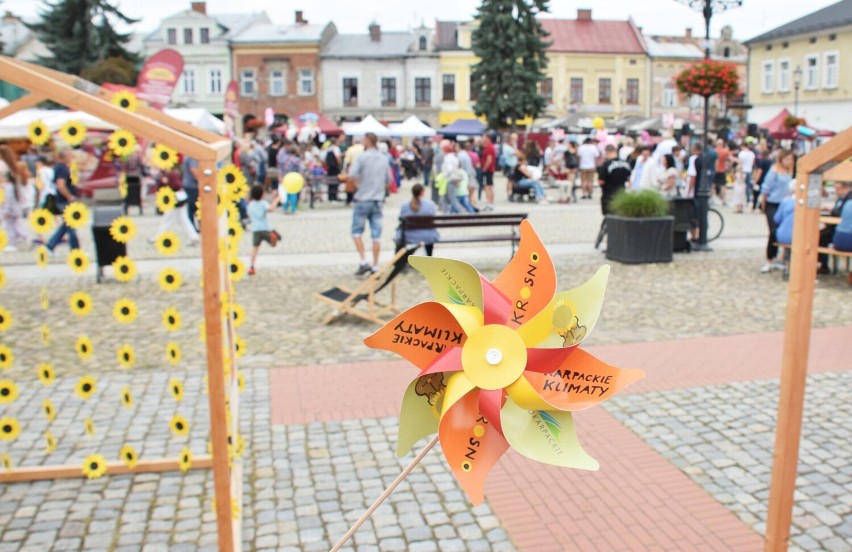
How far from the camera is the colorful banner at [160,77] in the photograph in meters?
18.8

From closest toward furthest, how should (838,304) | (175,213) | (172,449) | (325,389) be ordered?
(172,449), (325,389), (838,304), (175,213)

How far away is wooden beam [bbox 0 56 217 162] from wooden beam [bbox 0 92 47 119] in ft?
0.53

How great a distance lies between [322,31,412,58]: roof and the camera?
56812 millimetres

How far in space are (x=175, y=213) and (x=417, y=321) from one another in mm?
11111

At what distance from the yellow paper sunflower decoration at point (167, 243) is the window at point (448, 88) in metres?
55.4

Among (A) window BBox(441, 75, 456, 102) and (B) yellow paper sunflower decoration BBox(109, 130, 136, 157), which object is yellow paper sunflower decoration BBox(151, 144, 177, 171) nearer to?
(B) yellow paper sunflower decoration BBox(109, 130, 136, 157)

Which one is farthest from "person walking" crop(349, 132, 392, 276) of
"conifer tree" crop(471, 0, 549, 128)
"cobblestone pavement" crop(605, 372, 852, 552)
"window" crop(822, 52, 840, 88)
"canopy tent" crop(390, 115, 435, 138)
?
"window" crop(822, 52, 840, 88)

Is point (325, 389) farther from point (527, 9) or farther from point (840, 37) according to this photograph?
point (840, 37)

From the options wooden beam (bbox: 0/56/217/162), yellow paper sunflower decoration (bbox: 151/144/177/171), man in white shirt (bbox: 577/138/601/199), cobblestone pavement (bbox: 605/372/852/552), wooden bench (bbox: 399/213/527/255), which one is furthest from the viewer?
man in white shirt (bbox: 577/138/601/199)

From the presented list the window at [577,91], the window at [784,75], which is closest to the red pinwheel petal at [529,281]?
the window at [784,75]

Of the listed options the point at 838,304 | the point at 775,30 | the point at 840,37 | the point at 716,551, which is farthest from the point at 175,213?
the point at 775,30

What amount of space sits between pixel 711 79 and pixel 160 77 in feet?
38.5

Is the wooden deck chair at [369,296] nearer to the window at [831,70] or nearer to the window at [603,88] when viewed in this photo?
the window at [831,70]

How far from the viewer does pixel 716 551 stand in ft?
13.1
